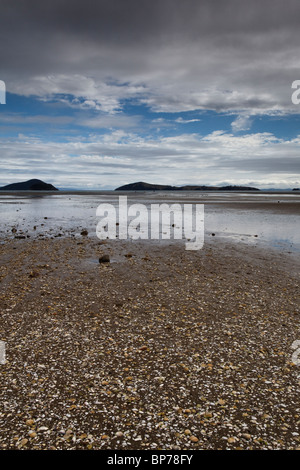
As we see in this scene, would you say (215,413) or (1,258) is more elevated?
(1,258)

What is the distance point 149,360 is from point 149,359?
0.14 feet

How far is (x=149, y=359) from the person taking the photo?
24.2 ft

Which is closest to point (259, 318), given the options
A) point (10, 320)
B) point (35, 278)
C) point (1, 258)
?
point (10, 320)

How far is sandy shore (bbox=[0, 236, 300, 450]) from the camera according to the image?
5.25 m

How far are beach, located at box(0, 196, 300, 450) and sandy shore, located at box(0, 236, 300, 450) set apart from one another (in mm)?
27

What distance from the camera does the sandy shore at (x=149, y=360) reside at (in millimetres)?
5250

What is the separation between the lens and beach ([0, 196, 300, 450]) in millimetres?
5250

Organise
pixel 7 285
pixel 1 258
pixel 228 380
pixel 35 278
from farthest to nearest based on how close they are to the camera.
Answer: pixel 1 258
pixel 35 278
pixel 7 285
pixel 228 380

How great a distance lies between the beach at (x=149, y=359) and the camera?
525 centimetres

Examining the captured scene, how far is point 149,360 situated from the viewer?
7344 millimetres

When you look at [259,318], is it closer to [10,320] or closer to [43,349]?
[43,349]

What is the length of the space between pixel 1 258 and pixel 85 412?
13.9 meters

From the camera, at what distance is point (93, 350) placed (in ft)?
25.3

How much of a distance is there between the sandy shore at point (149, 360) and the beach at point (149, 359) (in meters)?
0.03
